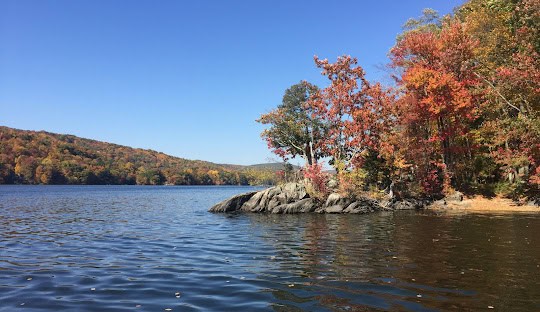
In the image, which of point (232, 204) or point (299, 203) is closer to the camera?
point (299, 203)

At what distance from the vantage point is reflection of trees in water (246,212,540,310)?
781 cm

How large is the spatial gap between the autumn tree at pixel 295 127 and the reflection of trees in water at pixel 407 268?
870 inches

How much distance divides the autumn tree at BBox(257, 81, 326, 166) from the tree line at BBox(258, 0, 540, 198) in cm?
12

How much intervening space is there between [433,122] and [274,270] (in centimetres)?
3453

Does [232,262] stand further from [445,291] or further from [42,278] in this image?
[445,291]

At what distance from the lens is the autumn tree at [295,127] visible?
4003cm

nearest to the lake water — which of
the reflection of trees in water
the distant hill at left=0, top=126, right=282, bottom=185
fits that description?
the reflection of trees in water

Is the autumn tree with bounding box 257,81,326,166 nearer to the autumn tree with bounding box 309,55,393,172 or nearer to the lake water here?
the autumn tree with bounding box 309,55,393,172

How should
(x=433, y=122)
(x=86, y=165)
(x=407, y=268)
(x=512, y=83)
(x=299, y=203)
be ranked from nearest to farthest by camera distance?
(x=407, y=268), (x=512, y=83), (x=299, y=203), (x=433, y=122), (x=86, y=165)

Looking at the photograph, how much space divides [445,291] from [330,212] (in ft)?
76.3

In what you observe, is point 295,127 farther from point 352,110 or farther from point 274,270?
point 274,270

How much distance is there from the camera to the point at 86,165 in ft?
427

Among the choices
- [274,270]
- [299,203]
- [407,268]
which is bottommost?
[274,270]

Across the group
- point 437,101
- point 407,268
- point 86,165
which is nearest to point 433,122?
point 437,101
